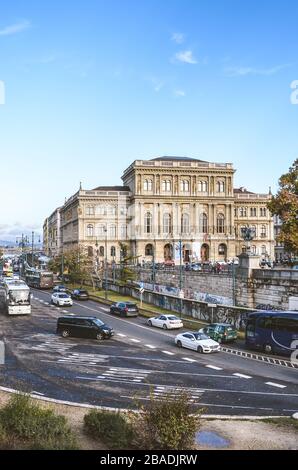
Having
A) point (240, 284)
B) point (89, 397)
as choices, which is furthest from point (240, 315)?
point (89, 397)

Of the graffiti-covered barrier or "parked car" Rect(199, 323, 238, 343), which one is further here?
the graffiti-covered barrier

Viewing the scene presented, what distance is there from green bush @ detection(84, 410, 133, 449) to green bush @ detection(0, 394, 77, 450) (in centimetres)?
75

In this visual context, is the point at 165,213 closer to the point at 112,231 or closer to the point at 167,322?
the point at 112,231

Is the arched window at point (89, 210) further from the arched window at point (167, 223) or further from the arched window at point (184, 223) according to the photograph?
the arched window at point (184, 223)

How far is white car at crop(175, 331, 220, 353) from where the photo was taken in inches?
1314

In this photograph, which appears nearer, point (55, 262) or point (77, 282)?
point (77, 282)

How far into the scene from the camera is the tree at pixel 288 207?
140 ft

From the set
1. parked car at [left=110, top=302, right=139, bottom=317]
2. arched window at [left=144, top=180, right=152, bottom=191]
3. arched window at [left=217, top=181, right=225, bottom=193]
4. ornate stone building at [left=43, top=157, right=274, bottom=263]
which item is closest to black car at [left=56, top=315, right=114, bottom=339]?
parked car at [left=110, top=302, right=139, bottom=317]

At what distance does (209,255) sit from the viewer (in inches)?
4321

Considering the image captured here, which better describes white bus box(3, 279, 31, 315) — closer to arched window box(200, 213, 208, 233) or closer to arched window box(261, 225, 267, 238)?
arched window box(200, 213, 208, 233)

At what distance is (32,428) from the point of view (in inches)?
545
